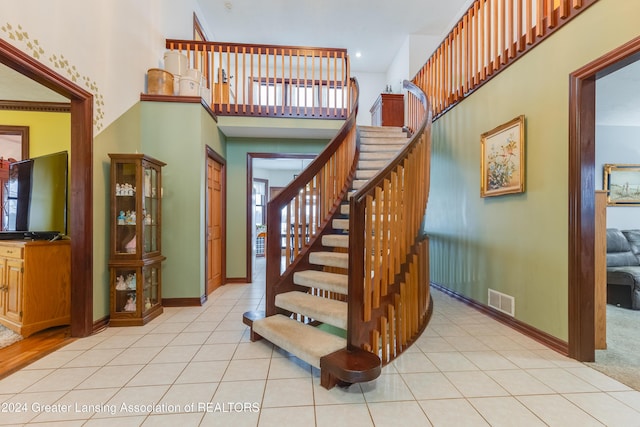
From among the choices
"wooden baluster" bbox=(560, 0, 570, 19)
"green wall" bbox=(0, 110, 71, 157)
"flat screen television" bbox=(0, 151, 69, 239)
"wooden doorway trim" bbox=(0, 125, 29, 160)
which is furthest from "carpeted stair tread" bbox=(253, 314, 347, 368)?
"wooden doorway trim" bbox=(0, 125, 29, 160)

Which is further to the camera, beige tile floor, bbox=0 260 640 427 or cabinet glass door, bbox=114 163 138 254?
cabinet glass door, bbox=114 163 138 254

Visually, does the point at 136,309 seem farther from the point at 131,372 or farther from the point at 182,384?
the point at 182,384

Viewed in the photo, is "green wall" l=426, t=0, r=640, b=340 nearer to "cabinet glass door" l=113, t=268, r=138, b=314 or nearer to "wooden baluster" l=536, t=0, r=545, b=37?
"wooden baluster" l=536, t=0, r=545, b=37

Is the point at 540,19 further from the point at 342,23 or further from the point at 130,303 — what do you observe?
the point at 130,303

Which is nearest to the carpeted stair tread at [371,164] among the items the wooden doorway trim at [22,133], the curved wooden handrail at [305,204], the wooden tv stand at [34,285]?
the curved wooden handrail at [305,204]

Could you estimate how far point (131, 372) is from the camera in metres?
1.97

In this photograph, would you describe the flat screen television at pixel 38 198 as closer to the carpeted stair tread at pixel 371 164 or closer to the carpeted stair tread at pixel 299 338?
the carpeted stair tread at pixel 299 338

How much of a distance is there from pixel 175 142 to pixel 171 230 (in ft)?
3.58

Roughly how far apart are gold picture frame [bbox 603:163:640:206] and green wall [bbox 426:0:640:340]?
3316 mm

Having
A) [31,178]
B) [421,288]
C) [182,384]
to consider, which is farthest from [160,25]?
[421,288]

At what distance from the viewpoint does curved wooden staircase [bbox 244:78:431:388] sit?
73.2 inches

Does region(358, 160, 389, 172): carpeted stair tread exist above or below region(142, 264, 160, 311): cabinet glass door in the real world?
above

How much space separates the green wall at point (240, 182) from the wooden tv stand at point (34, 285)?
2203mm

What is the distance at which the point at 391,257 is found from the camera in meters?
2.16
